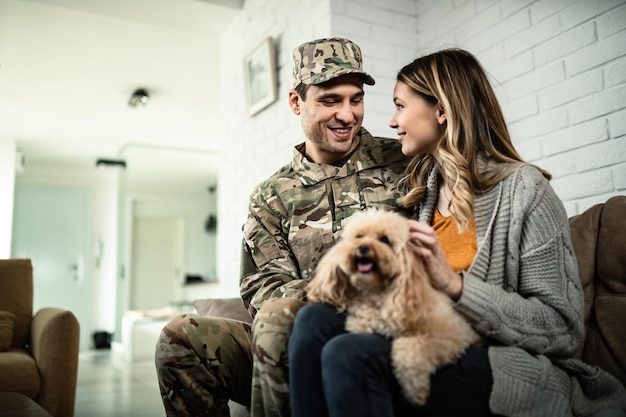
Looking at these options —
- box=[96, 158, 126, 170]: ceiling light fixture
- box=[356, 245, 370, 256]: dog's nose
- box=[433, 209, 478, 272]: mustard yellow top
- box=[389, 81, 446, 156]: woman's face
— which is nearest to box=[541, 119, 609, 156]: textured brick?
box=[389, 81, 446, 156]: woman's face

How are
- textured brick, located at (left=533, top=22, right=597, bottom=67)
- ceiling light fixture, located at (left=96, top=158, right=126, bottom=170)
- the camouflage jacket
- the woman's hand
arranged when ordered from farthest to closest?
ceiling light fixture, located at (left=96, top=158, right=126, bottom=170)
textured brick, located at (left=533, top=22, right=597, bottom=67)
the camouflage jacket
the woman's hand

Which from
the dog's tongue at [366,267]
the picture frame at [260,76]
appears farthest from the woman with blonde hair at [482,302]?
the picture frame at [260,76]

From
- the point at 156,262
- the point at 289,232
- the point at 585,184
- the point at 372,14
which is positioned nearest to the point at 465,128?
the point at 289,232

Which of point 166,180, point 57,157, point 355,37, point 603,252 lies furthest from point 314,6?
point 166,180

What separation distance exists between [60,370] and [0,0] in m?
2.35

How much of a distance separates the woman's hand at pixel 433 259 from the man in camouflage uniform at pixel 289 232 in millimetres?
392

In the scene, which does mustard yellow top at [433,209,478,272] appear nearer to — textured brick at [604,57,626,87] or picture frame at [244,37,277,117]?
textured brick at [604,57,626,87]

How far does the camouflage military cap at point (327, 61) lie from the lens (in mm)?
1909

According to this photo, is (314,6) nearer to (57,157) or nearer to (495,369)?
(495,369)

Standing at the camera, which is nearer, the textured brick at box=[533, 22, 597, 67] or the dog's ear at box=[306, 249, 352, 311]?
the dog's ear at box=[306, 249, 352, 311]

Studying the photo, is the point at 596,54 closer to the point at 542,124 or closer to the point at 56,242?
the point at 542,124

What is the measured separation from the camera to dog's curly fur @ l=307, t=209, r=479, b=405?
115cm

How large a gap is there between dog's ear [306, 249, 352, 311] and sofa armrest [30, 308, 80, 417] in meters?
2.15

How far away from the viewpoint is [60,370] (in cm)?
287
